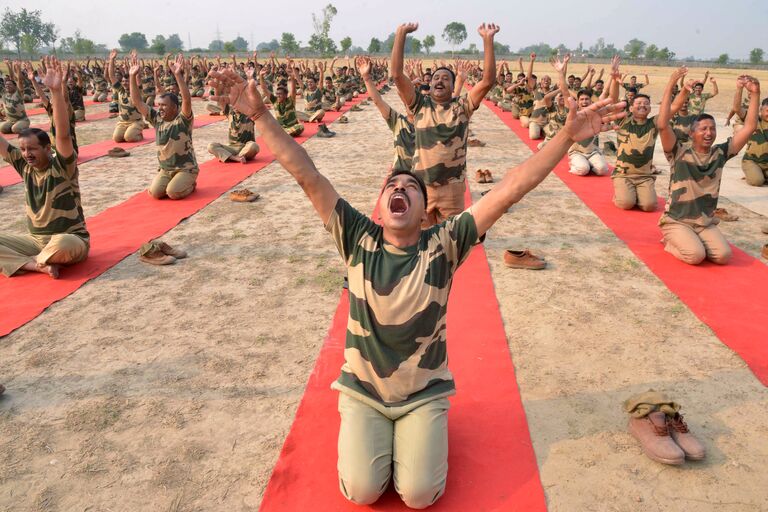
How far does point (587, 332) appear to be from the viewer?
4555mm

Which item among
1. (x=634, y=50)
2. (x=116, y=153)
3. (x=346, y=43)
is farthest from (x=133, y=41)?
(x=116, y=153)

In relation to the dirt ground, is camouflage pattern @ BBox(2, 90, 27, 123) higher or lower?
higher

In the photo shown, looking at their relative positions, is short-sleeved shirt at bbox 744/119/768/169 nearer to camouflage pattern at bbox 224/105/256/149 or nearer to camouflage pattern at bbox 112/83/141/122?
camouflage pattern at bbox 224/105/256/149

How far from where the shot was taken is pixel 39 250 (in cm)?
588

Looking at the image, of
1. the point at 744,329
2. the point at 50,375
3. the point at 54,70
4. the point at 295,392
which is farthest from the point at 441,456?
the point at 54,70

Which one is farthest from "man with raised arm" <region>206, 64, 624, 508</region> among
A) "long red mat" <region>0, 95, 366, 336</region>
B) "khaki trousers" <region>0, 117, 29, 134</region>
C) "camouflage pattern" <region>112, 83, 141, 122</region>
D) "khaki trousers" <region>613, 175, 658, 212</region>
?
"khaki trousers" <region>0, 117, 29, 134</region>

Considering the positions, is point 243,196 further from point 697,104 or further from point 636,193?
point 697,104

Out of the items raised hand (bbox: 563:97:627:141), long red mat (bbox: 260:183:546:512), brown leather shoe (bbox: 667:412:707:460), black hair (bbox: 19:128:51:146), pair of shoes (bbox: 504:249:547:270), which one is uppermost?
raised hand (bbox: 563:97:627:141)

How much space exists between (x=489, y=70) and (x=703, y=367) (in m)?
3.31

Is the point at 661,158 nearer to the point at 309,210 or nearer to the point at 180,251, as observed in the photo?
the point at 309,210

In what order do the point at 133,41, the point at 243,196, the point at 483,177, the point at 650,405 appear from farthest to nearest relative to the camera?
the point at 133,41, the point at 483,177, the point at 243,196, the point at 650,405

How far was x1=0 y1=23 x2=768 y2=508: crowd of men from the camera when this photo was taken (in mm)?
2723

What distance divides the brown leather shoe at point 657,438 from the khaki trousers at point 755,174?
8410 millimetres

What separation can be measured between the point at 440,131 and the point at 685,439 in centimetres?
368
